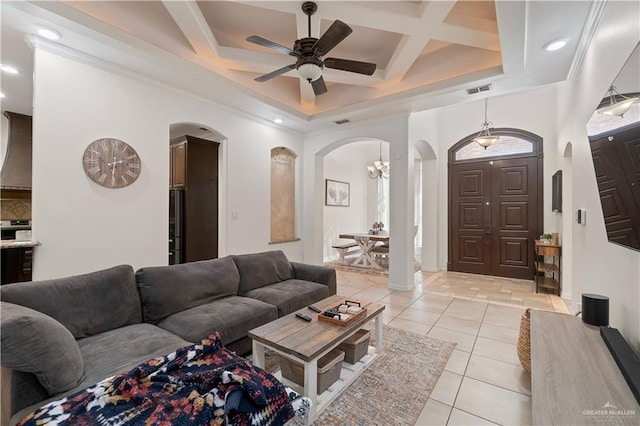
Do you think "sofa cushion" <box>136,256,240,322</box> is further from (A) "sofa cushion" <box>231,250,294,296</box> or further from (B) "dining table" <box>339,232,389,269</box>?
(B) "dining table" <box>339,232,389,269</box>

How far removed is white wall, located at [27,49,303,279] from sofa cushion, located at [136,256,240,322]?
1092mm

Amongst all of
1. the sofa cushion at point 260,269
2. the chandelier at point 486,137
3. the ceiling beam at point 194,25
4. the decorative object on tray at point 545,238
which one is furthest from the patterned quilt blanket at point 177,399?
the decorative object on tray at point 545,238

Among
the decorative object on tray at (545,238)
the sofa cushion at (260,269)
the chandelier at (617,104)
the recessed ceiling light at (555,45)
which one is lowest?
the sofa cushion at (260,269)

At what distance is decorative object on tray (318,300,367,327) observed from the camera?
207 cm

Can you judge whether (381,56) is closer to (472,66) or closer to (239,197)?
→ (472,66)

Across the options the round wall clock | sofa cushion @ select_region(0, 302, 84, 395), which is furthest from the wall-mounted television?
the round wall clock

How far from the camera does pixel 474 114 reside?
18.8 ft

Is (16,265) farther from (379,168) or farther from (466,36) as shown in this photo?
(379,168)

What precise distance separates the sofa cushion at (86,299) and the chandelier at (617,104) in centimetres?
333

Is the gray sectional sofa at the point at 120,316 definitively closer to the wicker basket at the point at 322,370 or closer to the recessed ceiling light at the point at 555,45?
the wicker basket at the point at 322,370

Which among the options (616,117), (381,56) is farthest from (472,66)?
(616,117)

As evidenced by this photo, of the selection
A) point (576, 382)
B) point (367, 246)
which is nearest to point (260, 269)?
point (576, 382)

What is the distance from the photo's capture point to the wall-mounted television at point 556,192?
4250 millimetres

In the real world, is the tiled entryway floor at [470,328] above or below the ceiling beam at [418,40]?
below
